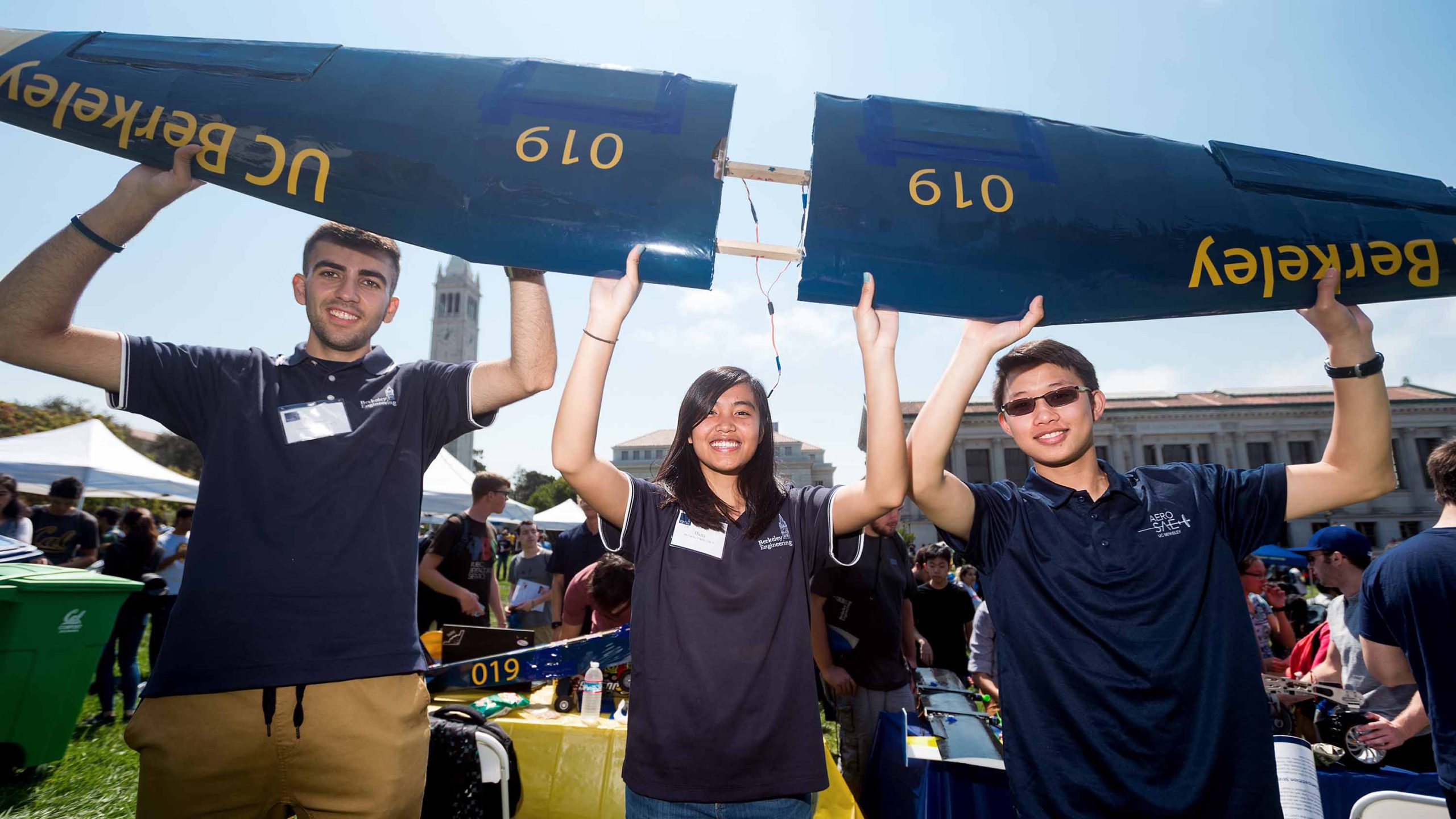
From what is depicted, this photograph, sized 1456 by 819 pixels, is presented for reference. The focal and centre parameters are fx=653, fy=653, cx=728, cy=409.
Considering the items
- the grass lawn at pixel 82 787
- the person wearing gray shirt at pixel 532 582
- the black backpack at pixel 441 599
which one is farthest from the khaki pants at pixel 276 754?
the person wearing gray shirt at pixel 532 582

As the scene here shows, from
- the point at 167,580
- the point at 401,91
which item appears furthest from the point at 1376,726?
the point at 167,580

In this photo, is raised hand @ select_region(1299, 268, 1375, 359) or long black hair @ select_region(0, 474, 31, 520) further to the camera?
long black hair @ select_region(0, 474, 31, 520)

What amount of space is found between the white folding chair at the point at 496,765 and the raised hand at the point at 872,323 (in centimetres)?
223

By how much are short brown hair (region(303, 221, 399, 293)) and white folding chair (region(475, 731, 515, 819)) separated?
1950 mm

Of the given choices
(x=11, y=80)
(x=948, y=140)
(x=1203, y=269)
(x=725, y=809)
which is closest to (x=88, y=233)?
(x=11, y=80)

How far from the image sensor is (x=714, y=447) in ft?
7.23

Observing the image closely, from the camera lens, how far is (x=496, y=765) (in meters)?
2.74

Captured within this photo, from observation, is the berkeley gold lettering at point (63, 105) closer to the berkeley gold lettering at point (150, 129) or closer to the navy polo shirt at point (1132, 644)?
the berkeley gold lettering at point (150, 129)

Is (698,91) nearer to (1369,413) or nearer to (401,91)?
(401,91)

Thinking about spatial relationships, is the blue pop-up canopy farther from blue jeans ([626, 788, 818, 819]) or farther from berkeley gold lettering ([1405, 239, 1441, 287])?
blue jeans ([626, 788, 818, 819])

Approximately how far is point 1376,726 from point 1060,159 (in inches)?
121

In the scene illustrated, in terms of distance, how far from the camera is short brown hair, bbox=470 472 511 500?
6.44m

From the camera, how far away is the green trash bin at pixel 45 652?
425cm

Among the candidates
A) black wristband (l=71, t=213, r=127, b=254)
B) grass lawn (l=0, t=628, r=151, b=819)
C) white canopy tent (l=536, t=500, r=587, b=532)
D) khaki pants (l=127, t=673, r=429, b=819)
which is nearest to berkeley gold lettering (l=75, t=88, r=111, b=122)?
black wristband (l=71, t=213, r=127, b=254)
